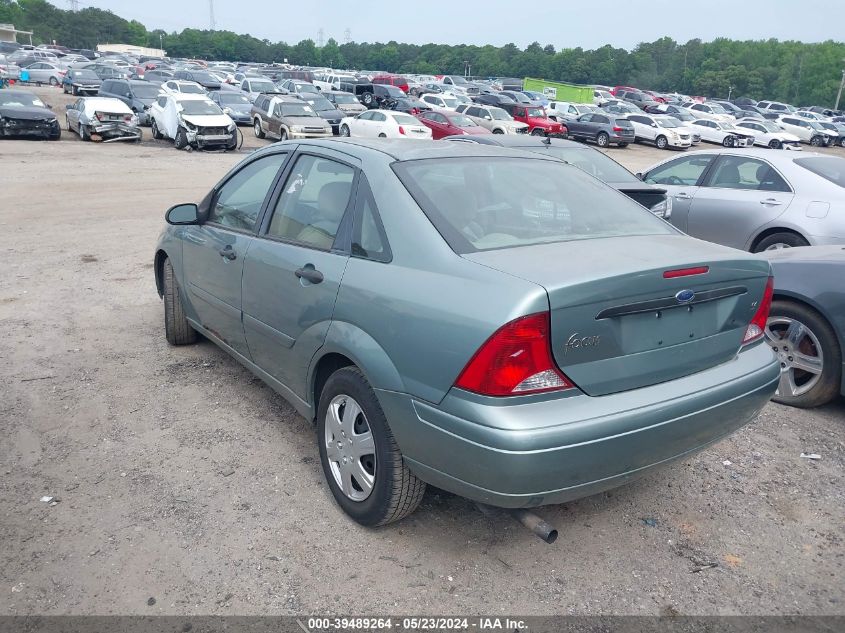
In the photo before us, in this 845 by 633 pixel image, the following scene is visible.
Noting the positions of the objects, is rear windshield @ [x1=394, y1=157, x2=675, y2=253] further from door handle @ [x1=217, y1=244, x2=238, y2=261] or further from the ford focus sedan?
door handle @ [x1=217, y1=244, x2=238, y2=261]

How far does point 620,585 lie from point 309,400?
67.3 inches

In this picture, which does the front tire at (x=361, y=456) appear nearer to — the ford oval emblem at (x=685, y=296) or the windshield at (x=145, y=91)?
the ford oval emblem at (x=685, y=296)

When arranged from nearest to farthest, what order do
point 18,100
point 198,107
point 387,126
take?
point 18,100, point 198,107, point 387,126

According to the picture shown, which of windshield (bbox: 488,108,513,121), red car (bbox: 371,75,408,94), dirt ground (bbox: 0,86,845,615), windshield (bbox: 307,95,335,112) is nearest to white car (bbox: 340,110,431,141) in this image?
windshield (bbox: 307,95,335,112)

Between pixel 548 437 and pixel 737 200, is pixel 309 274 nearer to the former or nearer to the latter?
pixel 548 437

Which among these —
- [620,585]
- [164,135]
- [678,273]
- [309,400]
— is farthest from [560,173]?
[164,135]

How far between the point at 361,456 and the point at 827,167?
7.00 m

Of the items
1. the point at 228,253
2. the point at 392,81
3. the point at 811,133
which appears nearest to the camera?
the point at 228,253

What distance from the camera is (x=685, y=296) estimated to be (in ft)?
9.48

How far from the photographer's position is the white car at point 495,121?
29.2m

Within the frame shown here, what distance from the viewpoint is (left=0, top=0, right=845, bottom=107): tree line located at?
4208 inches

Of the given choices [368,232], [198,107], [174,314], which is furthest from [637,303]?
[198,107]

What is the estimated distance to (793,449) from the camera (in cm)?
428

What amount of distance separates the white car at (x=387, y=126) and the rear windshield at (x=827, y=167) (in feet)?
54.0
